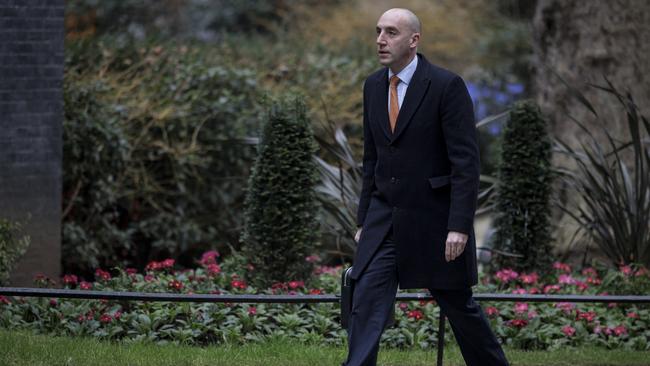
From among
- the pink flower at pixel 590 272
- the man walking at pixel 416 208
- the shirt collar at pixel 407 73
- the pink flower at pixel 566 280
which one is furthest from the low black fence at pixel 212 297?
the pink flower at pixel 590 272

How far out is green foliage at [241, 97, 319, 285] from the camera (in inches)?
278

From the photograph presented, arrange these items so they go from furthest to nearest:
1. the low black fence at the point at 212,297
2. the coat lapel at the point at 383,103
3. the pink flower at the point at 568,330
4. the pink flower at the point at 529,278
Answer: the pink flower at the point at 529,278
the pink flower at the point at 568,330
the low black fence at the point at 212,297
the coat lapel at the point at 383,103

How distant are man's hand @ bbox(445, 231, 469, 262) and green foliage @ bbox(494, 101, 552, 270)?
118 inches

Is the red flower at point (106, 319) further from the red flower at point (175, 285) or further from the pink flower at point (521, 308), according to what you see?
the pink flower at point (521, 308)

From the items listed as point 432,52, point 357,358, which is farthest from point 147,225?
point 432,52

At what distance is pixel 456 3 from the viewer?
18484 millimetres

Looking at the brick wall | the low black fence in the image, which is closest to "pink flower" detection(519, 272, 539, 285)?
the low black fence

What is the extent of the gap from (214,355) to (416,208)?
5.29ft

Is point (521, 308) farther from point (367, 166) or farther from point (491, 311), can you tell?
point (367, 166)

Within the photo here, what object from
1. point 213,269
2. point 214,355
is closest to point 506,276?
point 213,269

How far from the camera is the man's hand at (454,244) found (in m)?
4.67

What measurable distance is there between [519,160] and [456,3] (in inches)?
443

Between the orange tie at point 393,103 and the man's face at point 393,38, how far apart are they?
134mm

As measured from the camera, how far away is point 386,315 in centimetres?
477
